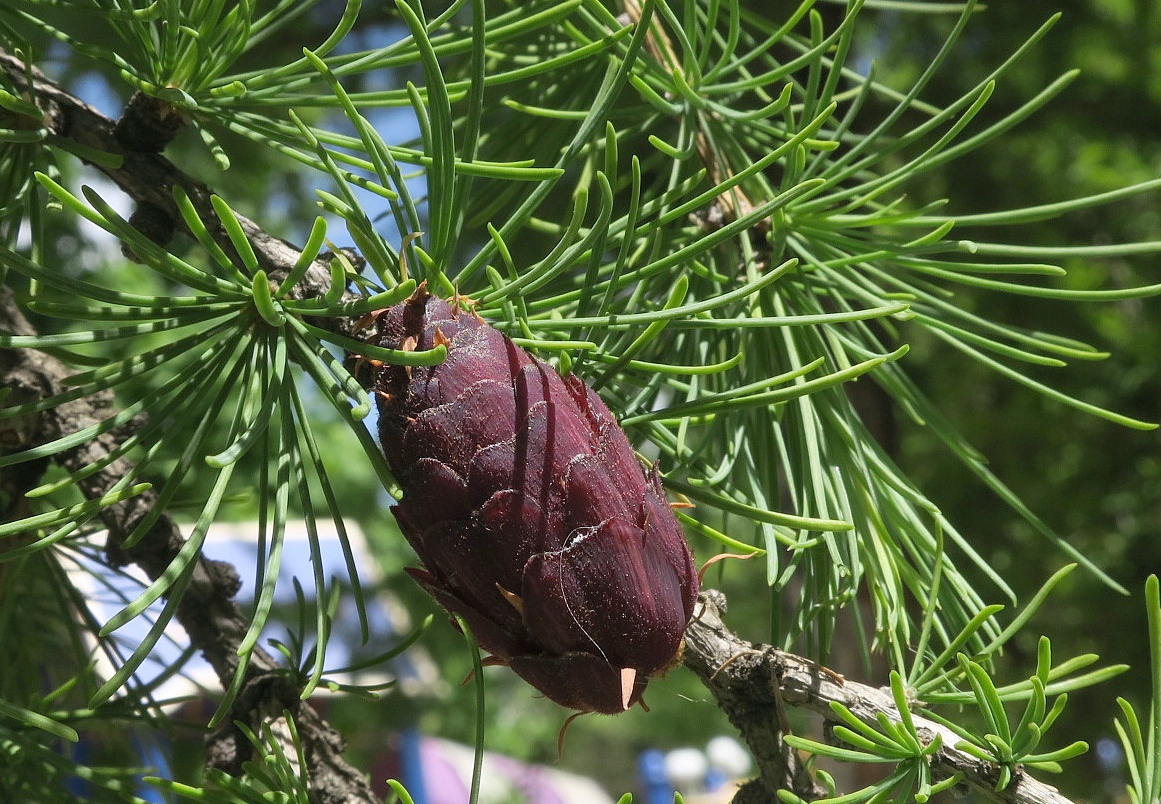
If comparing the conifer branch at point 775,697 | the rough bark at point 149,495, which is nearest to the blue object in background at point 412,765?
the rough bark at point 149,495

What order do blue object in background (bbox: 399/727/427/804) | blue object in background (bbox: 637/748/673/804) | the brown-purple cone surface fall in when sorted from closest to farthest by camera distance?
1. the brown-purple cone surface
2. blue object in background (bbox: 399/727/427/804)
3. blue object in background (bbox: 637/748/673/804)

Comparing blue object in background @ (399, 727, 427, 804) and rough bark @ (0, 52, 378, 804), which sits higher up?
rough bark @ (0, 52, 378, 804)

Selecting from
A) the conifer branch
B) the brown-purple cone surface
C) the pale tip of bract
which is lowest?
the conifer branch

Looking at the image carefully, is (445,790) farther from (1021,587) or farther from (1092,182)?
(1092,182)

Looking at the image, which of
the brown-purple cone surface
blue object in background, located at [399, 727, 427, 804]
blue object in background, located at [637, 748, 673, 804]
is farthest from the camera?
blue object in background, located at [637, 748, 673, 804]

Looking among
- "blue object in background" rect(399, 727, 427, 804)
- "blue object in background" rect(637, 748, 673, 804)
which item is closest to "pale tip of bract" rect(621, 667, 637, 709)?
"blue object in background" rect(399, 727, 427, 804)

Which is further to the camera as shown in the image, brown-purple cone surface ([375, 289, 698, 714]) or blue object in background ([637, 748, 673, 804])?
blue object in background ([637, 748, 673, 804])

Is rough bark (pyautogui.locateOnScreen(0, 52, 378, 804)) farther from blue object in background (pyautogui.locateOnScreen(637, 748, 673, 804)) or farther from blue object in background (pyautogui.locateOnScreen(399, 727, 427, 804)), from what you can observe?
blue object in background (pyautogui.locateOnScreen(637, 748, 673, 804))

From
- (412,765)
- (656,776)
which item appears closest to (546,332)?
(412,765)

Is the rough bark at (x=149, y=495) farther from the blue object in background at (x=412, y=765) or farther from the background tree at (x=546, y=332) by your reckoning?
the blue object in background at (x=412, y=765)
